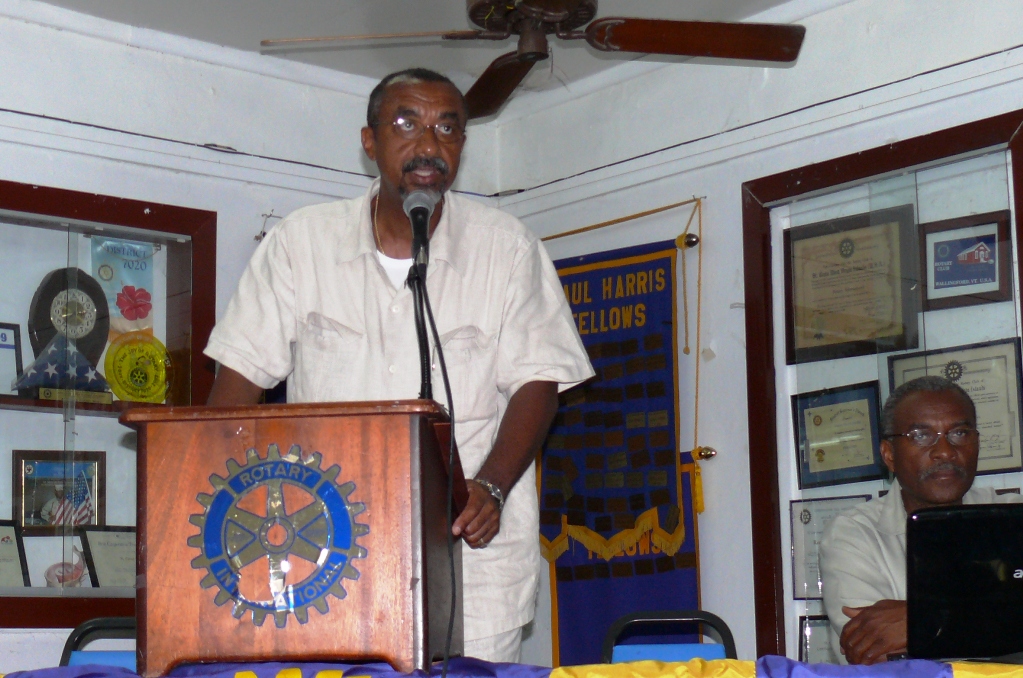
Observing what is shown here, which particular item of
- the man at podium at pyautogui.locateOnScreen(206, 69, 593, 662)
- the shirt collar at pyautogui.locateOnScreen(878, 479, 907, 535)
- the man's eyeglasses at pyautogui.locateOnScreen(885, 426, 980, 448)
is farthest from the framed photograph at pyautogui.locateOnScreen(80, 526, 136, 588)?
the man's eyeglasses at pyautogui.locateOnScreen(885, 426, 980, 448)

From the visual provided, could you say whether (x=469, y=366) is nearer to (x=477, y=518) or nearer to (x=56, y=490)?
(x=477, y=518)

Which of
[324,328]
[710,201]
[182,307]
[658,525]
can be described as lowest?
[658,525]

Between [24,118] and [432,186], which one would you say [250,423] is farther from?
[24,118]

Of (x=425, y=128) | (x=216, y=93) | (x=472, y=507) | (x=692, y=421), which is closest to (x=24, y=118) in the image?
(x=216, y=93)

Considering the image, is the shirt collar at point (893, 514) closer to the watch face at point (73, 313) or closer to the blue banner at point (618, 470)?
the blue banner at point (618, 470)

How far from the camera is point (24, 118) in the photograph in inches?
158

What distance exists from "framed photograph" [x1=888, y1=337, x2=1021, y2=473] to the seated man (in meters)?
0.14

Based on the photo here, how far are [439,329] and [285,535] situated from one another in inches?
32.6

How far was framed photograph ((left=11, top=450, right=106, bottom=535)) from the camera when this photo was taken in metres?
3.92

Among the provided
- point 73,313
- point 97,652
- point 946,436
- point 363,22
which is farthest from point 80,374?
point 946,436

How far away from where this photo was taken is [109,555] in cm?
403

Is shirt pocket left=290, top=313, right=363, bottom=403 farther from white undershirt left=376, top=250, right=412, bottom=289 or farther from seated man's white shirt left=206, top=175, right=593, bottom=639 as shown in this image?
white undershirt left=376, top=250, right=412, bottom=289

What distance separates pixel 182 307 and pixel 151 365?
233 mm

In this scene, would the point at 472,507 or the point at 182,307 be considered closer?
the point at 472,507
